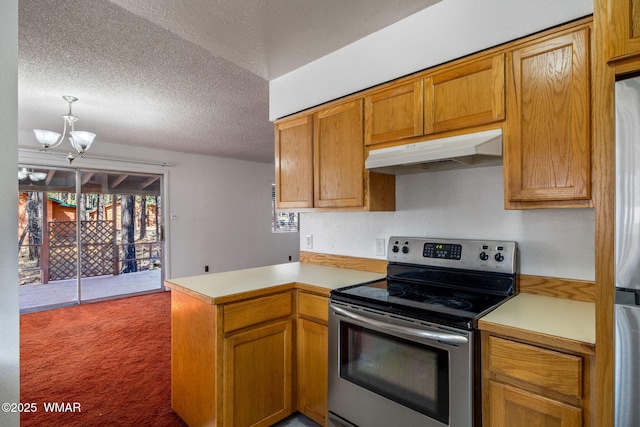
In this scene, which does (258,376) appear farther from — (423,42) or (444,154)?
(423,42)

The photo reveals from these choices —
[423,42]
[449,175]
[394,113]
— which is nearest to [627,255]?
[449,175]

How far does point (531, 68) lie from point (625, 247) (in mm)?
902

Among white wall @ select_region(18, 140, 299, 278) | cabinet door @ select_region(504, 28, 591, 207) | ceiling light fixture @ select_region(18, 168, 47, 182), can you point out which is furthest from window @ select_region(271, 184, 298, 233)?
cabinet door @ select_region(504, 28, 591, 207)

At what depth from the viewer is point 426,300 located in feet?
4.97

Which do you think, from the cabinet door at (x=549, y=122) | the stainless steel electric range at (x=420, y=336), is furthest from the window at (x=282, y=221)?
the cabinet door at (x=549, y=122)

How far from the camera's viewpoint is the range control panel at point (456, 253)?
1.64 metres

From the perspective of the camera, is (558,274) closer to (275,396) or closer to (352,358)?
(352,358)

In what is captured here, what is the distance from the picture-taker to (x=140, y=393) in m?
2.32

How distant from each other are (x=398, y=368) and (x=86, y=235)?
16.4 ft

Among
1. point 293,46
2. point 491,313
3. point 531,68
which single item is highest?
point 293,46

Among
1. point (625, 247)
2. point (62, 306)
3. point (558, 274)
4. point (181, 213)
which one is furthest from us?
point (181, 213)

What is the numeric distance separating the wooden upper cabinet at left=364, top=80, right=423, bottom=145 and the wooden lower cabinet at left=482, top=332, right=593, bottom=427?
1099 millimetres

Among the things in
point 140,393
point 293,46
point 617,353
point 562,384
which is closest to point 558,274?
point 562,384

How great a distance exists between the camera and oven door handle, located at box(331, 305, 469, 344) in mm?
1244
